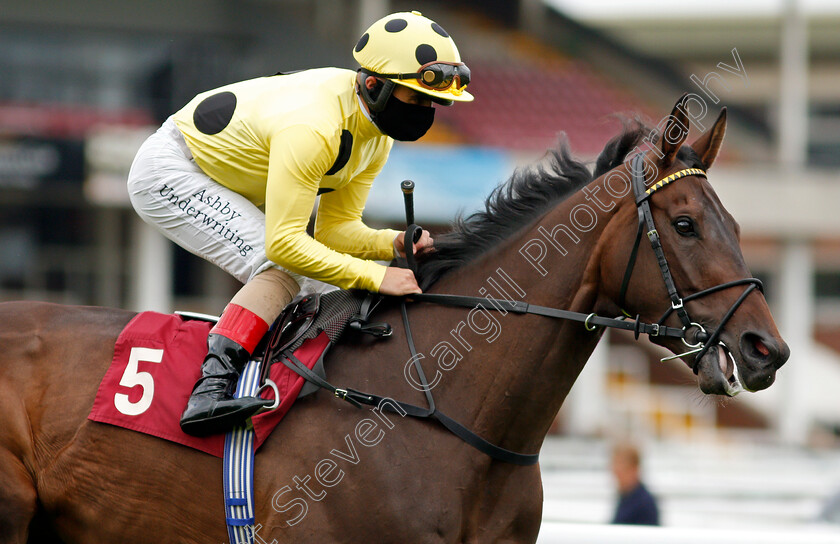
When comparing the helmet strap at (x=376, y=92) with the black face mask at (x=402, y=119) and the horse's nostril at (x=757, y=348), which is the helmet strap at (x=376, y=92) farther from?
the horse's nostril at (x=757, y=348)

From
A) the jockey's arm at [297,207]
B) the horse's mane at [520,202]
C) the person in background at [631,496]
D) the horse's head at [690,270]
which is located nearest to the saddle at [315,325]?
the jockey's arm at [297,207]

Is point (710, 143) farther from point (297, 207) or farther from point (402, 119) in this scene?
point (297, 207)

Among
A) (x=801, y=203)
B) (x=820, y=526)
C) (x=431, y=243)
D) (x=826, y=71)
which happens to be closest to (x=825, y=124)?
(x=826, y=71)

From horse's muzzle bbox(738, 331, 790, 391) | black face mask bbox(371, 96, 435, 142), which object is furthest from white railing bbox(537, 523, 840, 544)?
black face mask bbox(371, 96, 435, 142)

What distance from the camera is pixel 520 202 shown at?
299 centimetres

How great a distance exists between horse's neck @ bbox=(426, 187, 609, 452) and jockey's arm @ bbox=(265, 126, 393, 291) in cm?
41

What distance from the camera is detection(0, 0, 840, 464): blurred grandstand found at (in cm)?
1244

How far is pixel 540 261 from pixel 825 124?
1849 cm

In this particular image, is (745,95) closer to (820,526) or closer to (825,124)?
(825,124)

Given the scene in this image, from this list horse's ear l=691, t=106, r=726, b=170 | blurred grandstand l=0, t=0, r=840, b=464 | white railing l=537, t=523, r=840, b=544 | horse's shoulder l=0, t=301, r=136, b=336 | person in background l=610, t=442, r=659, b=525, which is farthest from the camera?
blurred grandstand l=0, t=0, r=840, b=464

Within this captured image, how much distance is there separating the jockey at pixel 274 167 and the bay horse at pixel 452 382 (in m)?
0.21

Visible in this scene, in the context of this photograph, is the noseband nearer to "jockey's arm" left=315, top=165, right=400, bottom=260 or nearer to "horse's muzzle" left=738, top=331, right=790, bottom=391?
"horse's muzzle" left=738, top=331, right=790, bottom=391

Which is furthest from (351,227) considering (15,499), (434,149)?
(434,149)

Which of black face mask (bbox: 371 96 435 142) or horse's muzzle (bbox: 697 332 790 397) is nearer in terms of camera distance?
horse's muzzle (bbox: 697 332 790 397)
